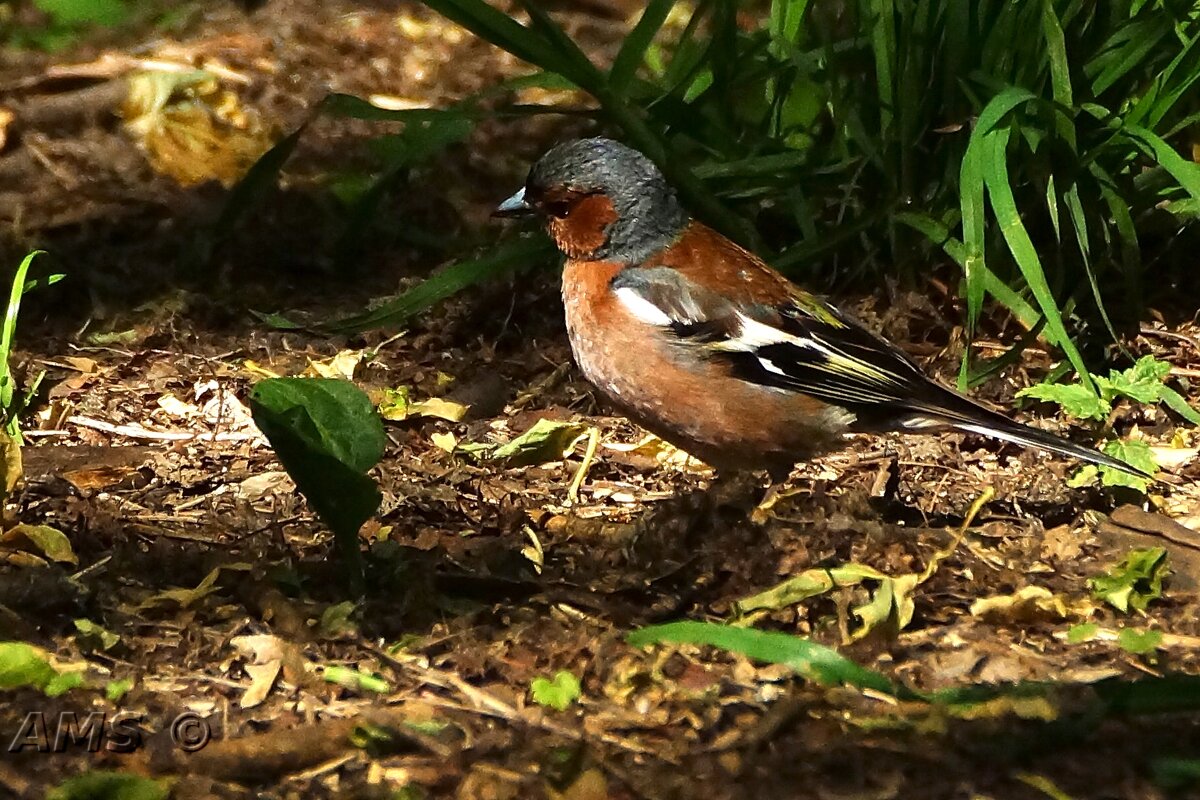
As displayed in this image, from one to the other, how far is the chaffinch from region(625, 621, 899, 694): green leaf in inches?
52.4

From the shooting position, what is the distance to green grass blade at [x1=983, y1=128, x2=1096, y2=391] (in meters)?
4.20

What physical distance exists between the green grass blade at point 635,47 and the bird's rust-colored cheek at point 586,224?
1.13 feet

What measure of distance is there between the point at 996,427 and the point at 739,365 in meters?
0.72

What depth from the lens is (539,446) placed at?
14.7 feet

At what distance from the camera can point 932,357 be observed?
4.98 m

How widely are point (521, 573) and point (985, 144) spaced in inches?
72.1

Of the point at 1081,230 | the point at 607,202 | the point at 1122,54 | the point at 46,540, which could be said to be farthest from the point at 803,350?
Answer: the point at 46,540

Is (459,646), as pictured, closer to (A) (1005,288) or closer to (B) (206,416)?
(B) (206,416)

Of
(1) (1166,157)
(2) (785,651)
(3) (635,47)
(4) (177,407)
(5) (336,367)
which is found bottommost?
(4) (177,407)

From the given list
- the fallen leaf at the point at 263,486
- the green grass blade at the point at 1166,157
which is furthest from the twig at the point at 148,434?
the green grass blade at the point at 1166,157

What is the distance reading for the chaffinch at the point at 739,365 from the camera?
4.23 m

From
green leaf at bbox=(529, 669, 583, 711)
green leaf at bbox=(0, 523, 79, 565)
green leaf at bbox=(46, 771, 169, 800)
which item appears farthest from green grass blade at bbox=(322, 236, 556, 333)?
green leaf at bbox=(46, 771, 169, 800)

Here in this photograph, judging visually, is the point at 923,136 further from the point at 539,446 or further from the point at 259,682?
the point at 259,682

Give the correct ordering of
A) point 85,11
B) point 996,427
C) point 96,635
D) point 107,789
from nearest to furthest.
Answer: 1. point 107,789
2. point 96,635
3. point 996,427
4. point 85,11
